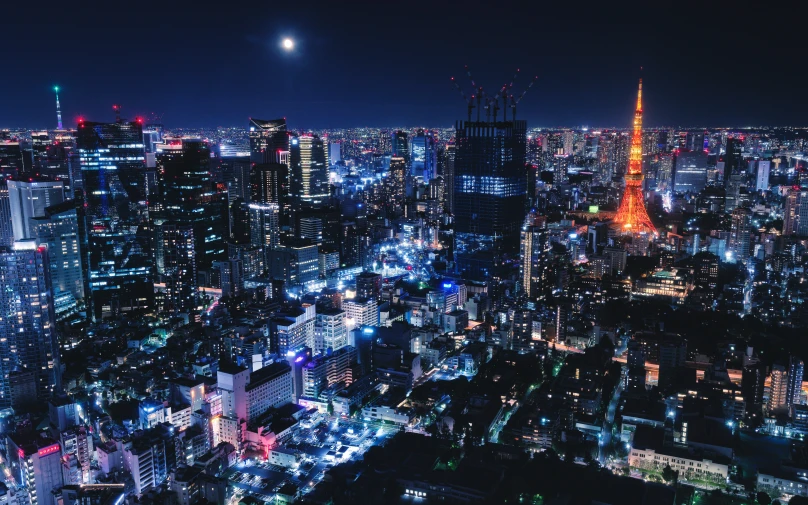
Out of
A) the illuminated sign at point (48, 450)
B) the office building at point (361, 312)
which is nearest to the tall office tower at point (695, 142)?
the office building at point (361, 312)

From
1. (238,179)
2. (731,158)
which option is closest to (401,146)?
(238,179)

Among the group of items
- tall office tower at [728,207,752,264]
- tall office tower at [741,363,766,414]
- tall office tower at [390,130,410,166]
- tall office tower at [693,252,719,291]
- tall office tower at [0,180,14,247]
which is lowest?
tall office tower at [741,363,766,414]

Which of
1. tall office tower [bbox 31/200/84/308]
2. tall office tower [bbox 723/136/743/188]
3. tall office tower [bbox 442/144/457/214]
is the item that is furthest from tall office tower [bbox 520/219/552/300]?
tall office tower [bbox 723/136/743/188]

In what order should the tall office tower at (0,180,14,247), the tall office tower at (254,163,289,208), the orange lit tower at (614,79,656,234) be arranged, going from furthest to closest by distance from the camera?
the tall office tower at (254,163,289,208)
the orange lit tower at (614,79,656,234)
the tall office tower at (0,180,14,247)

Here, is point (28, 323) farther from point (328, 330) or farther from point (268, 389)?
point (328, 330)

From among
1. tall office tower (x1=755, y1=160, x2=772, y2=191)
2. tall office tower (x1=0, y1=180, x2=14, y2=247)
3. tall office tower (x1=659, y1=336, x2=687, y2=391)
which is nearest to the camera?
tall office tower (x1=659, y1=336, x2=687, y2=391)

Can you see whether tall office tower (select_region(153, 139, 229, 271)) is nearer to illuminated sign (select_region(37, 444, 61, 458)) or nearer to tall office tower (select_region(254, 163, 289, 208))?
tall office tower (select_region(254, 163, 289, 208))

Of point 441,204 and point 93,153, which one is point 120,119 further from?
point 441,204

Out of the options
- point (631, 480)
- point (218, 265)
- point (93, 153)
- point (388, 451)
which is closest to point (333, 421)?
point (388, 451)
